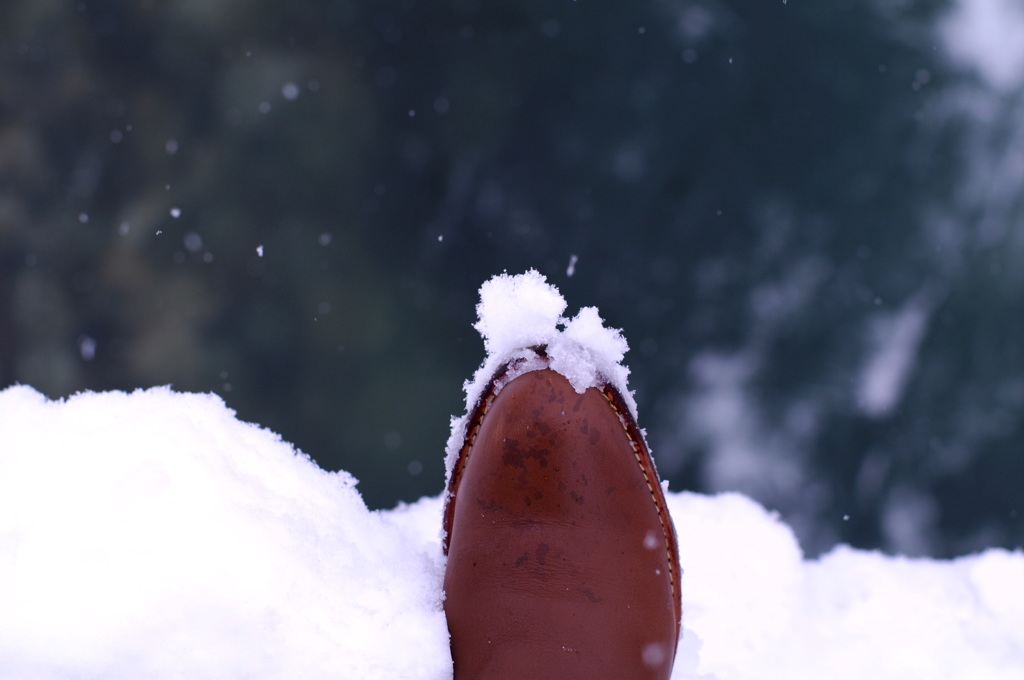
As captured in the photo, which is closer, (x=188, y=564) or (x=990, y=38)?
(x=188, y=564)

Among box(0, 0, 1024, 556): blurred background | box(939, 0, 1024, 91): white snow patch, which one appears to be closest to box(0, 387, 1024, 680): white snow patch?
box(0, 0, 1024, 556): blurred background

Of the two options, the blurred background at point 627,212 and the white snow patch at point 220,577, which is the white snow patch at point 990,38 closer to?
the blurred background at point 627,212

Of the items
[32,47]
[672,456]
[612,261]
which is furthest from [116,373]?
[672,456]

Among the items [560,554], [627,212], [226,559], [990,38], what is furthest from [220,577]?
[990,38]

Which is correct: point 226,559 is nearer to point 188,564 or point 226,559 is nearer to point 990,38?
point 188,564

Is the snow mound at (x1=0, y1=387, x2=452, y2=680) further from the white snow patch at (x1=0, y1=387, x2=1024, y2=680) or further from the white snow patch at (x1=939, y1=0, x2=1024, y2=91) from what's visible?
the white snow patch at (x1=939, y1=0, x2=1024, y2=91)

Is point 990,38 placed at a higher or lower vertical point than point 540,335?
higher

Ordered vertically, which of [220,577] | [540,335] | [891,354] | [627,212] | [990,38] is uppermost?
[990,38]
